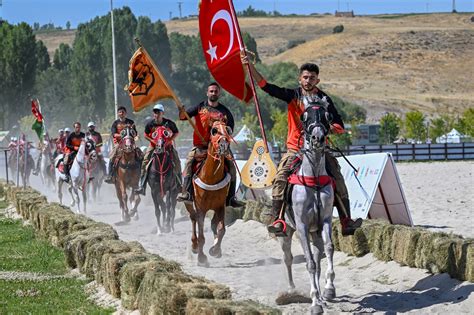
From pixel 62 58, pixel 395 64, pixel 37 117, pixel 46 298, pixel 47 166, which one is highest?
pixel 62 58

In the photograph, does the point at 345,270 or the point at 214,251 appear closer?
the point at 345,270

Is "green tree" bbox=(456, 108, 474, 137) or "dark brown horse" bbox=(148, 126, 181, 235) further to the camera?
"green tree" bbox=(456, 108, 474, 137)

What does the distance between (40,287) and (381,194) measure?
6493mm

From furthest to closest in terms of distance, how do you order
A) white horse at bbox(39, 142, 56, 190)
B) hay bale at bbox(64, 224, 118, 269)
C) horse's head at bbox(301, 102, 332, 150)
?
1. white horse at bbox(39, 142, 56, 190)
2. hay bale at bbox(64, 224, 118, 269)
3. horse's head at bbox(301, 102, 332, 150)

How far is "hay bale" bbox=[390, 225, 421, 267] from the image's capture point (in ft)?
47.4

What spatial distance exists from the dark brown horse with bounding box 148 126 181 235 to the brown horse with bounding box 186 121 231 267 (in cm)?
477

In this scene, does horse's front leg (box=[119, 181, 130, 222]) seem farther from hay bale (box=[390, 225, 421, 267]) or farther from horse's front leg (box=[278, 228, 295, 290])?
horse's front leg (box=[278, 228, 295, 290])

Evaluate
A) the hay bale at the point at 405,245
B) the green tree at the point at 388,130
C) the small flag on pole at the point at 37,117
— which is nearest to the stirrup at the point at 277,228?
the hay bale at the point at 405,245

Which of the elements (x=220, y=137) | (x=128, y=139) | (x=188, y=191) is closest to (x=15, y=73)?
(x=128, y=139)

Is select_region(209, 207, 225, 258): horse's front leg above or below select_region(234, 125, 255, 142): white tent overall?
above

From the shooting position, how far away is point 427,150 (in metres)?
61.1

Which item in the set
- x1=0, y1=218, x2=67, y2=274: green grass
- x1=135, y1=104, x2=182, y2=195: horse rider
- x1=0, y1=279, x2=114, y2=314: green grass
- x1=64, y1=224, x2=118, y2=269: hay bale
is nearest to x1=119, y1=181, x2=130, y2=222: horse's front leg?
x1=0, y1=218, x2=67, y2=274: green grass

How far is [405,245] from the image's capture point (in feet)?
48.1

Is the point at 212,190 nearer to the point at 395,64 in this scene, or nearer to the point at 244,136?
the point at 244,136
